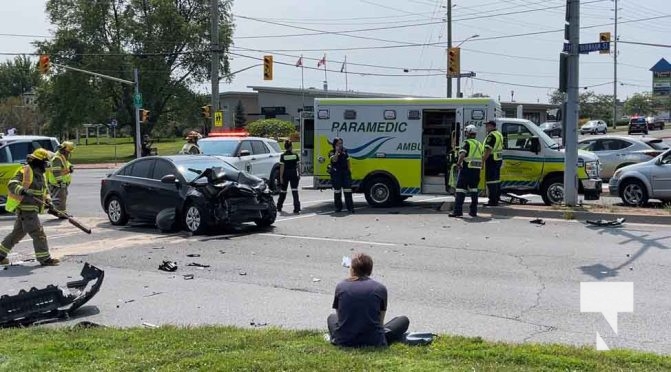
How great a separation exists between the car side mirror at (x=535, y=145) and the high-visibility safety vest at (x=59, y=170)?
35.3 ft

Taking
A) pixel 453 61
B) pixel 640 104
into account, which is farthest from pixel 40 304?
pixel 640 104

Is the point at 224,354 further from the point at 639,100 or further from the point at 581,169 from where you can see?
the point at 639,100

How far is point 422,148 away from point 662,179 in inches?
210

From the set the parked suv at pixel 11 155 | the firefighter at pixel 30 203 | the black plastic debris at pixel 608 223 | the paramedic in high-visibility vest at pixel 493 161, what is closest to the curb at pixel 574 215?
the black plastic debris at pixel 608 223

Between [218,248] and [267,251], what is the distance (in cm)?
92

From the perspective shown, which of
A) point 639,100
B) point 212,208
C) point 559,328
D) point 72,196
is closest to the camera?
point 559,328

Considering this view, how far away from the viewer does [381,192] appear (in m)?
17.3

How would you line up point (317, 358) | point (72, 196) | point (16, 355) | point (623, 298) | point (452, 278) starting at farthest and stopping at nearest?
point (72, 196)
point (452, 278)
point (623, 298)
point (16, 355)
point (317, 358)

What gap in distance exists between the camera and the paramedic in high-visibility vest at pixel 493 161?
15438 millimetres

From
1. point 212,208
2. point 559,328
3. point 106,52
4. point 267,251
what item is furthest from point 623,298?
point 106,52

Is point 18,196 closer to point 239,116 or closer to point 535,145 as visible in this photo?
Result: point 535,145

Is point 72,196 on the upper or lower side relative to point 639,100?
lower

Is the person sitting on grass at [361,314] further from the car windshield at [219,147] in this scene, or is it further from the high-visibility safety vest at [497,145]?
the car windshield at [219,147]

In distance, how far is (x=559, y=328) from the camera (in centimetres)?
683
